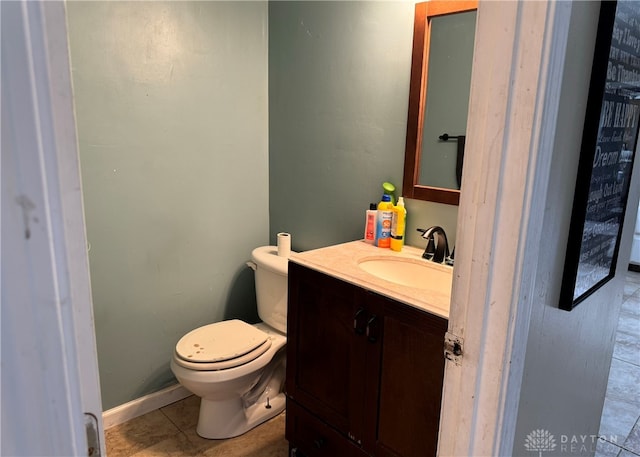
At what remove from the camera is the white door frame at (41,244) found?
394mm

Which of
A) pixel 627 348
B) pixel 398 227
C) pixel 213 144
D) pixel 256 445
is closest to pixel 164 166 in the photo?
pixel 213 144

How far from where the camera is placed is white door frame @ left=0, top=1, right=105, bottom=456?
394mm

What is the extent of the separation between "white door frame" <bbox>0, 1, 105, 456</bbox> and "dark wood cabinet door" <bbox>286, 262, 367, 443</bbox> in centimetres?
109

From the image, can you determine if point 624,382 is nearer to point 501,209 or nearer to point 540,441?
point 540,441

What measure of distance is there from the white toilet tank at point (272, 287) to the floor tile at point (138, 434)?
0.65m

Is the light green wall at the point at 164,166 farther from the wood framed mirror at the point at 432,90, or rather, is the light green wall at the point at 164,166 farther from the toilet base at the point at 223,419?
the wood framed mirror at the point at 432,90

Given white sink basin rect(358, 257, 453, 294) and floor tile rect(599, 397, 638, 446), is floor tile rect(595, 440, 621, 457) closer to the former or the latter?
floor tile rect(599, 397, 638, 446)

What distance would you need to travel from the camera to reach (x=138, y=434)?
2033mm

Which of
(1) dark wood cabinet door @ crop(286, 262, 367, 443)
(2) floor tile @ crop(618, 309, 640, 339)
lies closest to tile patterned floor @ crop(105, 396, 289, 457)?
(1) dark wood cabinet door @ crop(286, 262, 367, 443)

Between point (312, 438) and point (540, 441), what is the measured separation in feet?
2.93

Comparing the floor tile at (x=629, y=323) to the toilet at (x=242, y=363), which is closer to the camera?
the toilet at (x=242, y=363)

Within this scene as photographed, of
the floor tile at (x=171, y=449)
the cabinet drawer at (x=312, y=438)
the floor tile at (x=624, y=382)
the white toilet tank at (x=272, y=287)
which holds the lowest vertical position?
the floor tile at (x=171, y=449)

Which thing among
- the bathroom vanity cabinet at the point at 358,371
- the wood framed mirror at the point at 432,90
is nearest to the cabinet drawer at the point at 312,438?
the bathroom vanity cabinet at the point at 358,371

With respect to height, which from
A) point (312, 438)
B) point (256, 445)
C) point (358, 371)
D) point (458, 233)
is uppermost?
point (458, 233)
